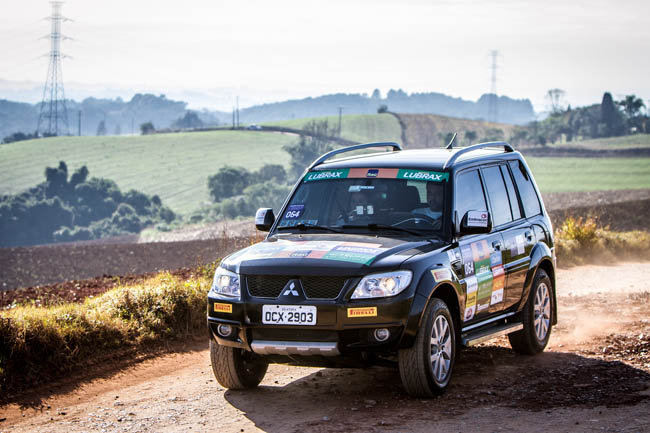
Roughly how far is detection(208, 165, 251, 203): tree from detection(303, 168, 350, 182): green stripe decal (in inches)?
4453

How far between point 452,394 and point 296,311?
5.50ft

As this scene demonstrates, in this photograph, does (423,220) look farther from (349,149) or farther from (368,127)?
(368,127)

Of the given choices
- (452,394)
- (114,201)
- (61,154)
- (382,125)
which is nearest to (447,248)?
(452,394)

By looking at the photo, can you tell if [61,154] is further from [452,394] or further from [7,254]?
[452,394]

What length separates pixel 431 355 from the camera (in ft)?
23.3

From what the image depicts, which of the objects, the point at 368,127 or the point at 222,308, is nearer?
the point at 222,308

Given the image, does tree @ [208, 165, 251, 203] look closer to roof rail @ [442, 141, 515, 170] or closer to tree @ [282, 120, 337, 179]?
tree @ [282, 120, 337, 179]

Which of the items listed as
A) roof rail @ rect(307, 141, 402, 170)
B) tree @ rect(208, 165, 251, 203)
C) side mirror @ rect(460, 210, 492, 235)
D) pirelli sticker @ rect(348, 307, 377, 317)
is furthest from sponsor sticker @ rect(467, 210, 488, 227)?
tree @ rect(208, 165, 251, 203)

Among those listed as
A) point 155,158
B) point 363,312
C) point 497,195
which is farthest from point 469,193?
point 155,158

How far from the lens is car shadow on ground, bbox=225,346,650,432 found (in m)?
6.79

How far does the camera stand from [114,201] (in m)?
120

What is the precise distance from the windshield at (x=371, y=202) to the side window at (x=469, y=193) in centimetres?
20

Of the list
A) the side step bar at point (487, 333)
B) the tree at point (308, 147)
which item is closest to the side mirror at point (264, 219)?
the side step bar at point (487, 333)

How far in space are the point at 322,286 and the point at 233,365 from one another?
1.31 m
